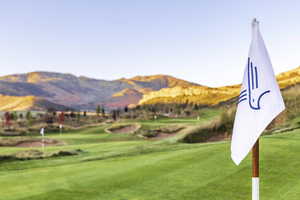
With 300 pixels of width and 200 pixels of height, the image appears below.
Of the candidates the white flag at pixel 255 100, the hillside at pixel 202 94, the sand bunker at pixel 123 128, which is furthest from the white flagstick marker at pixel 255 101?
the hillside at pixel 202 94

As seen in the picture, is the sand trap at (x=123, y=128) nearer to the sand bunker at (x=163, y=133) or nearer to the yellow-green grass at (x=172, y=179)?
the sand bunker at (x=163, y=133)

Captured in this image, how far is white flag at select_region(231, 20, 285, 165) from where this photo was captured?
371 centimetres

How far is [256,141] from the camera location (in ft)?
12.4

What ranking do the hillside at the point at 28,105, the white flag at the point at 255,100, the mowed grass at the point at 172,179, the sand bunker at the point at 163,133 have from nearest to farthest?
1. the white flag at the point at 255,100
2. the mowed grass at the point at 172,179
3. the sand bunker at the point at 163,133
4. the hillside at the point at 28,105

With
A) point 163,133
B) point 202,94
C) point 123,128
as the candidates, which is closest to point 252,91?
point 163,133

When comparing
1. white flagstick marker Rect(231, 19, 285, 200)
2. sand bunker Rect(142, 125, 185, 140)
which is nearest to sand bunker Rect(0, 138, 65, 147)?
sand bunker Rect(142, 125, 185, 140)

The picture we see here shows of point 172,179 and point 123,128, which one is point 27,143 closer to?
point 123,128

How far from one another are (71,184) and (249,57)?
795 centimetres

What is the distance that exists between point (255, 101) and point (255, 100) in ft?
0.04

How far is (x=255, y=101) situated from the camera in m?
3.77

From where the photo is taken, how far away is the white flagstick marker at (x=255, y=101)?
3714 mm

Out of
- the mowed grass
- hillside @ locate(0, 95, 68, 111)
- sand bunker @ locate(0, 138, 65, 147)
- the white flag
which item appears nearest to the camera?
the white flag

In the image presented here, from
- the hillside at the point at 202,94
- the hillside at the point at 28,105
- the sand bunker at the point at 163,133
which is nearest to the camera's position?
the sand bunker at the point at 163,133

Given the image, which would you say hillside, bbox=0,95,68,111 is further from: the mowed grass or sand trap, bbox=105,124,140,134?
the mowed grass
